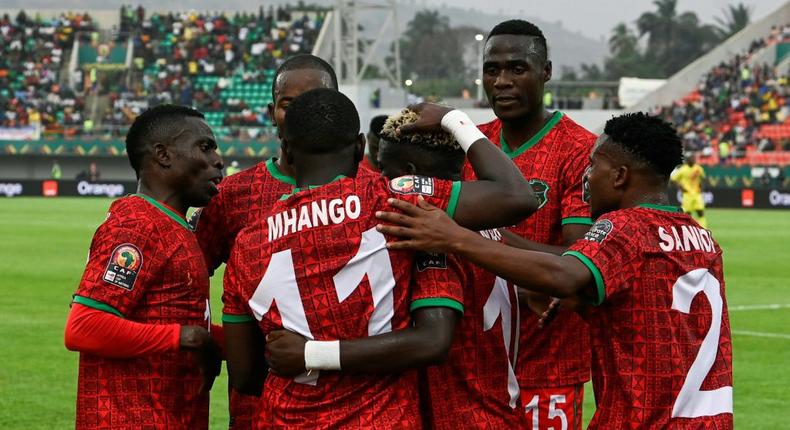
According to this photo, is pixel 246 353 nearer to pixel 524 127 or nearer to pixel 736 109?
pixel 524 127

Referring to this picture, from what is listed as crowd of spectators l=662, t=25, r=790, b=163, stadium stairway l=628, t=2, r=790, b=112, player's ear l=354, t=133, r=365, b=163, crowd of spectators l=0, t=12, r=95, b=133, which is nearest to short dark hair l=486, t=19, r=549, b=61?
player's ear l=354, t=133, r=365, b=163

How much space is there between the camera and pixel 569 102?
180 feet

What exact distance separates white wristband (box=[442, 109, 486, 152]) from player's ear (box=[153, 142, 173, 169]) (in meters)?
1.11

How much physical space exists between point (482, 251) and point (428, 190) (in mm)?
252

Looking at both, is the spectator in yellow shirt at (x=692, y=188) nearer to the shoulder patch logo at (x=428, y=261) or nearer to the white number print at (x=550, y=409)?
the white number print at (x=550, y=409)

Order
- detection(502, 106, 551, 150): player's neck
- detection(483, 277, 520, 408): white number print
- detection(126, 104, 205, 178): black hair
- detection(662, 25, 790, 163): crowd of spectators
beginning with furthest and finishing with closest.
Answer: detection(662, 25, 790, 163): crowd of spectators, detection(502, 106, 551, 150): player's neck, detection(126, 104, 205, 178): black hair, detection(483, 277, 520, 408): white number print

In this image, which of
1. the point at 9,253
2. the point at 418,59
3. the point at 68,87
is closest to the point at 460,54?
the point at 418,59

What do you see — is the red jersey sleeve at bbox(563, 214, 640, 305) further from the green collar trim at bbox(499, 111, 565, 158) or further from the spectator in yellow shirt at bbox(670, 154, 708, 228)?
the spectator in yellow shirt at bbox(670, 154, 708, 228)

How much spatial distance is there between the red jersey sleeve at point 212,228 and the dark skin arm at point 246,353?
799mm

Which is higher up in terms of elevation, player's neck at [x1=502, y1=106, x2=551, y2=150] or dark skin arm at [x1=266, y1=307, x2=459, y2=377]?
player's neck at [x1=502, y1=106, x2=551, y2=150]

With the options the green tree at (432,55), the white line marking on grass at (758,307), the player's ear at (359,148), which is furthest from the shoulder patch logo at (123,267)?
the green tree at (432,55)

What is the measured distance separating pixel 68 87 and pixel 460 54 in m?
133

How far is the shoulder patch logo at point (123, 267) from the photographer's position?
4.12m

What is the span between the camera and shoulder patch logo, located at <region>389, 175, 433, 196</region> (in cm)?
374
